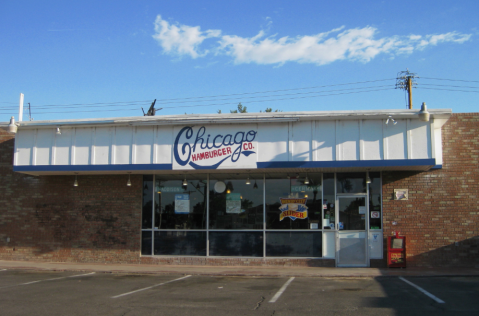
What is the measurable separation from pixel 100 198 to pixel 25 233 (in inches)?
131

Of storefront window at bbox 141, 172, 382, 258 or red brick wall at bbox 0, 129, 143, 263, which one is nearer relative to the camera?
storefront window at bbox 141, 172, 382, 258

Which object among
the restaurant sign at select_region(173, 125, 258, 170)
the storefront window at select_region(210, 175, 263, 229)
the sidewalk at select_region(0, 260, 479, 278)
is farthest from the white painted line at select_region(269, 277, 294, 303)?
the restaurant sign at select_region(173, 125, 258, 170)


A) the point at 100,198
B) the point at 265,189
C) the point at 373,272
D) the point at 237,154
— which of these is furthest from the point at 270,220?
the point at 100,198

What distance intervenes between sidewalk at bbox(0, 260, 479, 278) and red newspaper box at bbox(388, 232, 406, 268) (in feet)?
0.90

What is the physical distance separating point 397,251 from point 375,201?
1.79m

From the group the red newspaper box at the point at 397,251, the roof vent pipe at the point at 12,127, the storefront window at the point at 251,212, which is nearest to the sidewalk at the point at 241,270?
the red newspaper box at the point at 397,251

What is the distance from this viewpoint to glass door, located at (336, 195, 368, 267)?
14867 millimetres

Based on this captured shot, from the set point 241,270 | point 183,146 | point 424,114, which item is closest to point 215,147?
point 183,146

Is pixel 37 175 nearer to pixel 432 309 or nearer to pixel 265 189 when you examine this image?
pixel 265 189

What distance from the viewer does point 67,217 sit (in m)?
16.6

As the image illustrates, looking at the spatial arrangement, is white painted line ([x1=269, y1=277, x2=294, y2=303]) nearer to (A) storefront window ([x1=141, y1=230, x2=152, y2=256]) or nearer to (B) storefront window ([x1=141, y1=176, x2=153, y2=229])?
(A) storefront window ([x1=141, y1=230, x2=152, y2=256])

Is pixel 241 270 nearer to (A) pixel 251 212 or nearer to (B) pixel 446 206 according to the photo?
(A) pixel 251 212

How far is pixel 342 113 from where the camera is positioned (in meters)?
13.9

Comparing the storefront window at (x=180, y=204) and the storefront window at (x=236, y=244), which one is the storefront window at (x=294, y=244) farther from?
the storefront window at (x=180, y=204)
